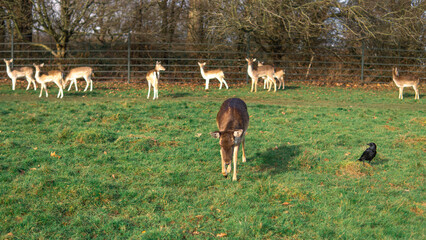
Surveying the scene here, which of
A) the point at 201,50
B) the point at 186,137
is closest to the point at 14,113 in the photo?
the point at 186,137

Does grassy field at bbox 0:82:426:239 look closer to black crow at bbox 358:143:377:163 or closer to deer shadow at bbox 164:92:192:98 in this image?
black crow at bbox 358:143:377:163

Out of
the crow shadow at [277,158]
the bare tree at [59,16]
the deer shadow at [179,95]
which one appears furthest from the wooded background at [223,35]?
the crow shadow at [277,158]

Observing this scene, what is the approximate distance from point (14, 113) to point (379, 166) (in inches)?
366

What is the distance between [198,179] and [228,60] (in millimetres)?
17791

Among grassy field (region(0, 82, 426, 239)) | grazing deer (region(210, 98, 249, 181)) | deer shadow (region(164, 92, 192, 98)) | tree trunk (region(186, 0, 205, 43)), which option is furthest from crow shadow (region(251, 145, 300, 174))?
tree trunk (region(186, 0, 205, 43))

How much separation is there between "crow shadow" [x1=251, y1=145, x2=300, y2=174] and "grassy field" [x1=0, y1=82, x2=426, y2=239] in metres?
0.03

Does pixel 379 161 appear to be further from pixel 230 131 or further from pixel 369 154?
pixel 230 131

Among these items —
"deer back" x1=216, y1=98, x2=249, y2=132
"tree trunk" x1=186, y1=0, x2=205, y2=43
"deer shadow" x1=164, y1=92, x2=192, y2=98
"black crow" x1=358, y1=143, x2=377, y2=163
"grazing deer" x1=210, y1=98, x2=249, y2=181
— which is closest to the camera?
"grazing deer" x1=210, y1=98, x2=249, y2=181

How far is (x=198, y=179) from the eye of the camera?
6.15 meters

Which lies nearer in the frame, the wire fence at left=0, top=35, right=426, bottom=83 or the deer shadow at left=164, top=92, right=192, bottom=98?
the deer shadow at left=164, top=92, right=192, bottom=98

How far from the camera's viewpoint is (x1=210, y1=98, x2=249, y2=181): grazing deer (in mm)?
5879

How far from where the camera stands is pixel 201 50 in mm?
23609

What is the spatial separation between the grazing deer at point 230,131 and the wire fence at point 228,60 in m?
15.3

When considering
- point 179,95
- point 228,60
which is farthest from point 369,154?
point 228,60
